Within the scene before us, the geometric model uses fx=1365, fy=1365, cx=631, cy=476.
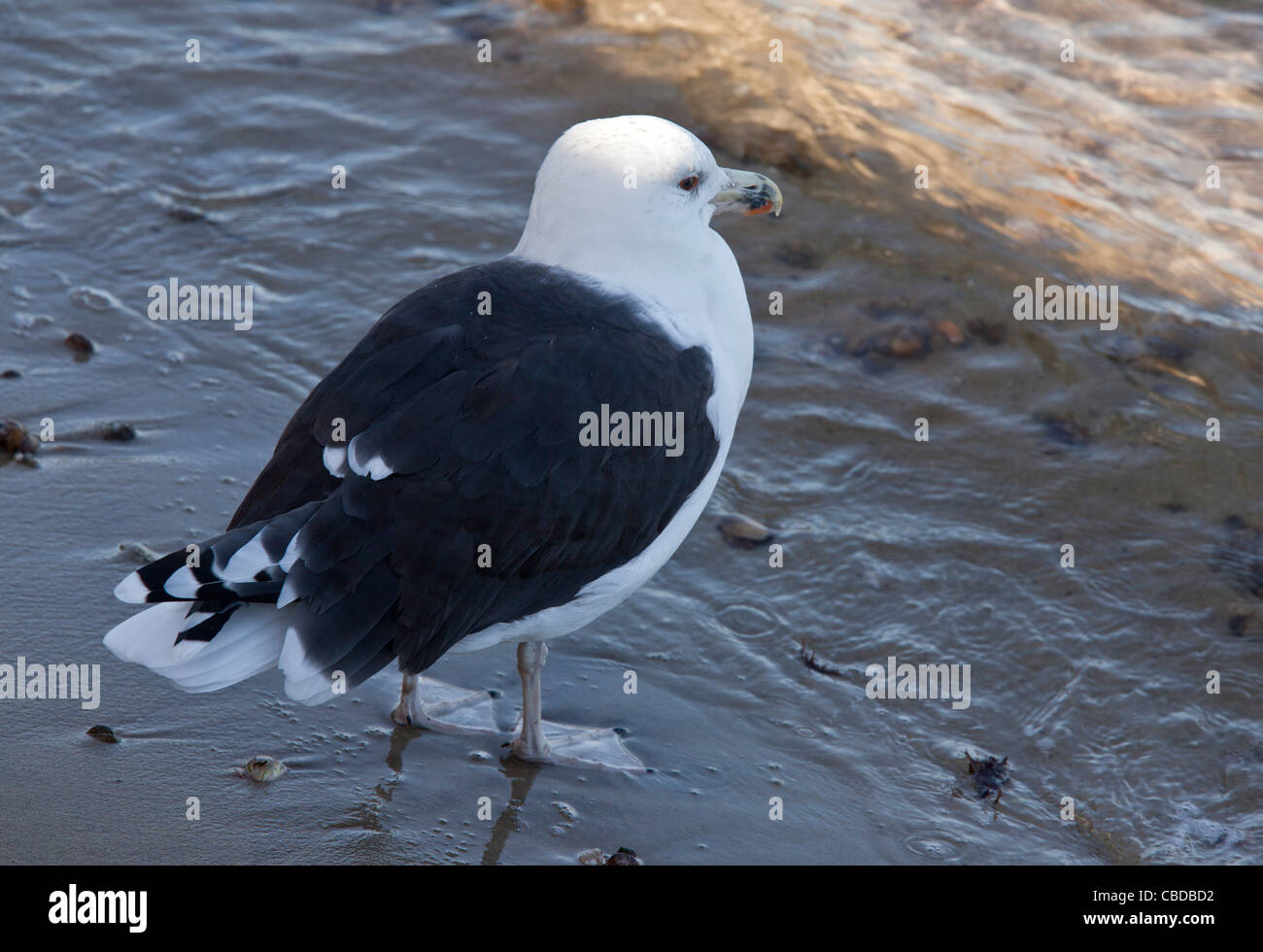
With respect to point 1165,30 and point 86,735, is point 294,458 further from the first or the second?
point 1165,30

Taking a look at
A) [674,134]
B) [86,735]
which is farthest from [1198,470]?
[86,735]

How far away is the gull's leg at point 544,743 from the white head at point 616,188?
130cm

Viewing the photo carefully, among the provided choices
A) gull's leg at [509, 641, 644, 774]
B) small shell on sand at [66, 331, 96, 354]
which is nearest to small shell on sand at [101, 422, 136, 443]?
small shell on sand at [66, 331, 96, 354]

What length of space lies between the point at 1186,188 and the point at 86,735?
6.67 meters

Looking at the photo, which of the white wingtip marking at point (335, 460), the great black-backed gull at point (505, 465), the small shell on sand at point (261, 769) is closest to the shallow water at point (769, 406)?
the small shell on sand at point (261, 769)

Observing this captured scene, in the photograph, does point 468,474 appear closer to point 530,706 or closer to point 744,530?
point 530,706

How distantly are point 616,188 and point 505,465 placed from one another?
3.45 feet

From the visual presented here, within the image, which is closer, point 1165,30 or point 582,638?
point 582,638

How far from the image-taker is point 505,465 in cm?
389

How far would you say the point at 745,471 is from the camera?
6.07 metres

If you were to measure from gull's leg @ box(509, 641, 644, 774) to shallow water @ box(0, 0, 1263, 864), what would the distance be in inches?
2.4

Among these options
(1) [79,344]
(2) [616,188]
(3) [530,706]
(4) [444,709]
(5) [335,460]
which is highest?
(2) [616,188]

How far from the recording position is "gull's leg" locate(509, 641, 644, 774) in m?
4.38

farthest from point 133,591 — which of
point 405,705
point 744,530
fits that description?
point 744,530
